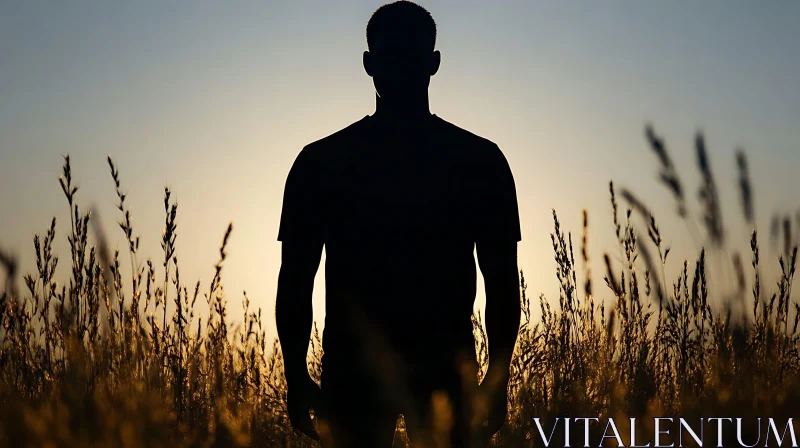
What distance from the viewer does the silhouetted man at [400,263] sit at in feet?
6.33

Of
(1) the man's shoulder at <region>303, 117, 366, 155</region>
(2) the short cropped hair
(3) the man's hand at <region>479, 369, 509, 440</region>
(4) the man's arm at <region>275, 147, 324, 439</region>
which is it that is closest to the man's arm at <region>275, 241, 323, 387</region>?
(4) the man's arm at <region>275, 147, 324, 439</region>

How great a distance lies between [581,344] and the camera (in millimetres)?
3740

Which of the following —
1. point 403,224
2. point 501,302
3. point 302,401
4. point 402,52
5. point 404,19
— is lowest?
point 302,401

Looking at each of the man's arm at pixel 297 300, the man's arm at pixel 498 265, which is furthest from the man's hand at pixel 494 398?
the man's arm at pixel 297 300

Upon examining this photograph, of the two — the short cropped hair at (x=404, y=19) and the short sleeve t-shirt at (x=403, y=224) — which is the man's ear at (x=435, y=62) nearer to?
the short cropped hair at (x=404, y=19)

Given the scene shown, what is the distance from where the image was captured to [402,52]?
81.2 inches

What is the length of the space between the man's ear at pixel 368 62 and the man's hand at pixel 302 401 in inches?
34.3

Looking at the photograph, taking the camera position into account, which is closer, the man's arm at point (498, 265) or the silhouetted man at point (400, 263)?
the silhouetted man at point (400, 263)

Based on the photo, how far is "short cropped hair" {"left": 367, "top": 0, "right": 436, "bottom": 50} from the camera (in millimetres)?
2092

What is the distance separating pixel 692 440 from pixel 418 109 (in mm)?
1612

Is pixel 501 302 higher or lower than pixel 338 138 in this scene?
lower

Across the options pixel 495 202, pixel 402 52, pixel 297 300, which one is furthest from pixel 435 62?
pixel 297 300

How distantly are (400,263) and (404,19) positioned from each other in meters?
0.69

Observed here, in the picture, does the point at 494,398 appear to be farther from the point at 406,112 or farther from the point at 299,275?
the point at 406,112
